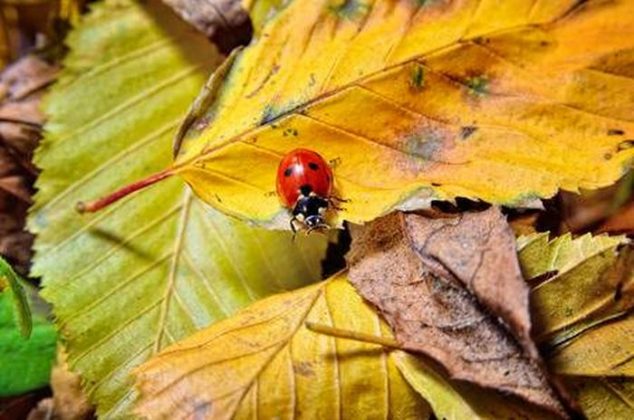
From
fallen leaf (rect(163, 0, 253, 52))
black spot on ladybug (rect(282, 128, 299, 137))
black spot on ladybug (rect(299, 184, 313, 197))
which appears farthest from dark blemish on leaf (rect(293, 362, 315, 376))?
fallen leaf (rect(163, 0, 253, 52))

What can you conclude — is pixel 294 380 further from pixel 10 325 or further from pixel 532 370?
pixel 10 325

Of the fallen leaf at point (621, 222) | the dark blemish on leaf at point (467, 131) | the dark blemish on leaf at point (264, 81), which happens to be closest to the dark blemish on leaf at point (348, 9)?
the dark blemish on leaf at point (264, 81)

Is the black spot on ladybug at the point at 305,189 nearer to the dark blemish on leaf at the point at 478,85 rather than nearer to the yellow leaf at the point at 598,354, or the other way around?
the dark blemish on leaf at the point at 478,85

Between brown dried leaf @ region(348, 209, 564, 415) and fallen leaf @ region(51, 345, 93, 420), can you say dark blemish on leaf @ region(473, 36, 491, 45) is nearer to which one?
brown dried leaf @ region(348, 209, 564, 415)

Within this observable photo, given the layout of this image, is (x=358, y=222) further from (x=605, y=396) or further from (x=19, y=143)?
(x=19, y=143)

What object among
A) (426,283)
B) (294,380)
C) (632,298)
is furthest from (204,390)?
(632,298)

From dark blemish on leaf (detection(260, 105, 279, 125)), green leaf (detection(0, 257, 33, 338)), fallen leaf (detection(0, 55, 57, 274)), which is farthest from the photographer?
fallen leaf (detection(0, 55, 57, 274))
